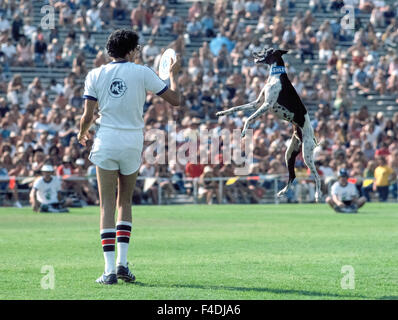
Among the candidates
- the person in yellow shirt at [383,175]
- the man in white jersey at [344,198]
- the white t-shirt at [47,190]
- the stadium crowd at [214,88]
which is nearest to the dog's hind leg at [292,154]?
the white t-shirt at [47,190]

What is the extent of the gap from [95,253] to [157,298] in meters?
5.09

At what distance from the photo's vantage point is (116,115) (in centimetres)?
1025

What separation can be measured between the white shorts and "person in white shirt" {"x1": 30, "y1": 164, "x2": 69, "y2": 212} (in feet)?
49.4

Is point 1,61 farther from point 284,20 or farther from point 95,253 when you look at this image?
point 95,253

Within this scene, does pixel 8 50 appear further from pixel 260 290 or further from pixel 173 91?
pixel 260 290

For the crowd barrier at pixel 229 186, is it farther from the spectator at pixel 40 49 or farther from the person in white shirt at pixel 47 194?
the spectator at pixel 40 49

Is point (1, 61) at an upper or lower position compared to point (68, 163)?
upper

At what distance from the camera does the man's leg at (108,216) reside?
1029 centimetres

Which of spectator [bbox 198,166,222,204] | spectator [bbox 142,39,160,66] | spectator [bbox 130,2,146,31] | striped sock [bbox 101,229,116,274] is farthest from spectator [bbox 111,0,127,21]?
striped sock [bbox 101,229,116,274]

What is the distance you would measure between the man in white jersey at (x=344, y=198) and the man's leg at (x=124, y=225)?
16296 mm

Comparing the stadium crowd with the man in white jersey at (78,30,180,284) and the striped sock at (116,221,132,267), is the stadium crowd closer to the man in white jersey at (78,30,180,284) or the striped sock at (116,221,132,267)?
the striped sock at (116,221,132,267)

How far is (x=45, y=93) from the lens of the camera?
31.7 m

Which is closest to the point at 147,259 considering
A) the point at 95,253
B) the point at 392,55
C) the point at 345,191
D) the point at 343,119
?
the point at 95,253

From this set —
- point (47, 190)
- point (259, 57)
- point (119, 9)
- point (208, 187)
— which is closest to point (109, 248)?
point (259, 57)
